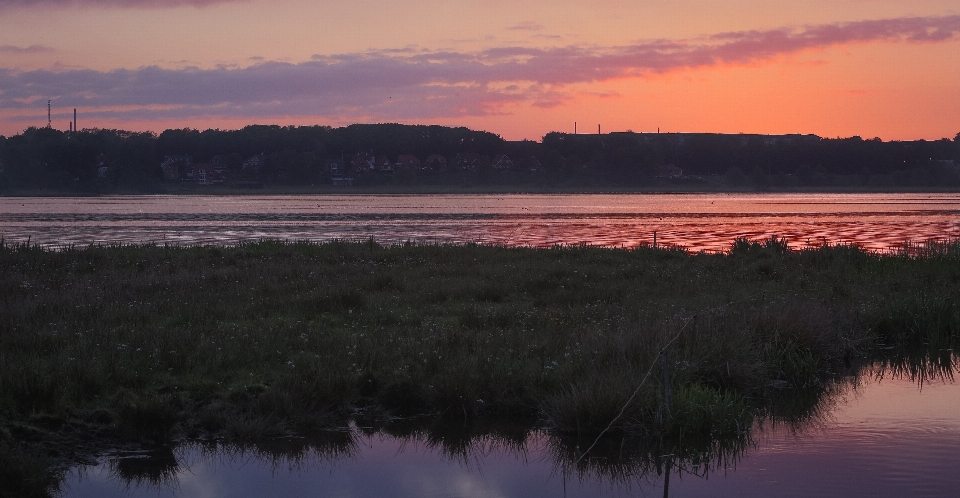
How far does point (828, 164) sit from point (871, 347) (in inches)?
7226

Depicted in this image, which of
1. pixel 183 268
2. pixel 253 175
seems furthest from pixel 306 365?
pixel 253 175

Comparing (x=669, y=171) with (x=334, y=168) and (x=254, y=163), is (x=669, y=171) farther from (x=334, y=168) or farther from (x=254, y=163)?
(x=254, y=163)

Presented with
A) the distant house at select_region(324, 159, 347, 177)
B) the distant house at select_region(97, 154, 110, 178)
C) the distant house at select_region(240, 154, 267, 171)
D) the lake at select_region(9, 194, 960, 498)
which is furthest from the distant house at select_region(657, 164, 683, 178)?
the lake at select_region(9, 194, 960, 498)

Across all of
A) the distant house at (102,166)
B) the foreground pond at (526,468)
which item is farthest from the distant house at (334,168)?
the foreground pond at (526,468)

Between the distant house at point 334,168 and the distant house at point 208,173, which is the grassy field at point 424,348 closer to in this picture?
the distant house at point 334,168

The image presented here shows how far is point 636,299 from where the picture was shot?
19266mm

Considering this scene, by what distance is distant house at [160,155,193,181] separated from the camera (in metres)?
186

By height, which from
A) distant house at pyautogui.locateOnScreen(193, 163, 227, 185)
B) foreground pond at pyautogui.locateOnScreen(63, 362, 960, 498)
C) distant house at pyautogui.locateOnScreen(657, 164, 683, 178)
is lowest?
foreground pond at pyautogui.locateOnScreen(63, 362, 960, 498)

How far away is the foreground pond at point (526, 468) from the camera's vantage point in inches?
387

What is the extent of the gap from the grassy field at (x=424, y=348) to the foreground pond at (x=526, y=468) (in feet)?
1.67

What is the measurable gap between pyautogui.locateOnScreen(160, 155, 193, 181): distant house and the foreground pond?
185 meters

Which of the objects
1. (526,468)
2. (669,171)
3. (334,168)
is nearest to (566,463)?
(526,468)

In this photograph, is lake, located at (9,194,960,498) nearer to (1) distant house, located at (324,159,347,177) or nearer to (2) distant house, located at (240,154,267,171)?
(2) distant house, located at (240,154,267,171)

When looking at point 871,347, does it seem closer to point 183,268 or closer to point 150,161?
point 183,268
